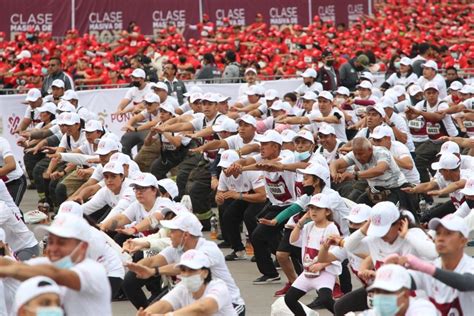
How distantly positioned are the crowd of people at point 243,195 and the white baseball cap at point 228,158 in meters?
0.04

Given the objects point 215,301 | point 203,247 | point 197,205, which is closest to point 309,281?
point 203,247

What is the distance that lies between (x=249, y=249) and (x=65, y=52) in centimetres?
1312

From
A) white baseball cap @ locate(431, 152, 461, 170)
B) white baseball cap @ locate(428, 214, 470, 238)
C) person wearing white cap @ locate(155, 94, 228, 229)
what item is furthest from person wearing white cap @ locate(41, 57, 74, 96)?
white baseball cap @ locate(428, 214, 470, 238)

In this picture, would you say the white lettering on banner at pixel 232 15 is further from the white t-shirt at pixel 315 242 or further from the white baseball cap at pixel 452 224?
the white baseball cap at pixel 452 224

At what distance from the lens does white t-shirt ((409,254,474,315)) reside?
8.62 meters

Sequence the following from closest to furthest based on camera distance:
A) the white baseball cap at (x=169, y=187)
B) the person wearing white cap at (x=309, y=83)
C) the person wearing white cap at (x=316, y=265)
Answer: the person wearing white cap at (x=316, y=265) < the white baseball cap at (x=169, y=187) < the person wearing white cap at (x=309, y=83)

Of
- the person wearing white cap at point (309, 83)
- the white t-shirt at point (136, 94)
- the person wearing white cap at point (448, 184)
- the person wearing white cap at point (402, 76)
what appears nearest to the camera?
the person wearing white cap at point (448, 184)

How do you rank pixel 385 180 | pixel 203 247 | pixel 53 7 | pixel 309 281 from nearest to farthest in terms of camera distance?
pixel 203 247 → pixel 309 281 → pixel 385 180 → pixel 53 7

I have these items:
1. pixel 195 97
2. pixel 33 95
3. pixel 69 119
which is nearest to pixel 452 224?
pixel 69 119

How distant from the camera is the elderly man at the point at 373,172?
14836 millimetres

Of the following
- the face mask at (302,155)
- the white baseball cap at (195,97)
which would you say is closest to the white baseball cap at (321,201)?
the face mask at (302,155)

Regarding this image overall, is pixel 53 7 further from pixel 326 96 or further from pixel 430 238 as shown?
pixel 430 238

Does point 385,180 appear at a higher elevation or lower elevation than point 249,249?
higher

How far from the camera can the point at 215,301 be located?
9.04m
